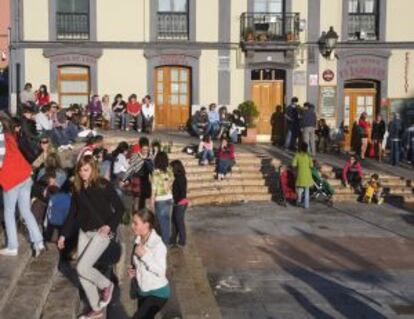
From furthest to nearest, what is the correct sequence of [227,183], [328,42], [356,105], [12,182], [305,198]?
1. [356,105]
2. [328,42]
3. [227,183]
4. [305,198]
5. [12,182]

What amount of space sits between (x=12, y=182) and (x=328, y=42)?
1855 cm

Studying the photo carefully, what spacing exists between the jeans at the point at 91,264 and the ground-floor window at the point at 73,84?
1858 centimetres

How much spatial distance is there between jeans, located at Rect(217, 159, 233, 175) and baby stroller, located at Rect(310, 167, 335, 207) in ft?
7.47

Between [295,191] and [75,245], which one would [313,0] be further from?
[75,245]

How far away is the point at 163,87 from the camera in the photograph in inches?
1080

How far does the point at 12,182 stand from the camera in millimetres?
9836

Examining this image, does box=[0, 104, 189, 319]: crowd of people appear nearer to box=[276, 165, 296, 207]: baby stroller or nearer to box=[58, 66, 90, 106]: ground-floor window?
box=[276, 165, 296, 207]: baby stroller

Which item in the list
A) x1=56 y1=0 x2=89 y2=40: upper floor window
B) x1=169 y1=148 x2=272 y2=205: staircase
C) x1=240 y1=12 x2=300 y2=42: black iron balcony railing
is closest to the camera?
x1=169 y1=148 x2=272 y2=205: staircase

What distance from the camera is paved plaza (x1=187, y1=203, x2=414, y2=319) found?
11.4 meters

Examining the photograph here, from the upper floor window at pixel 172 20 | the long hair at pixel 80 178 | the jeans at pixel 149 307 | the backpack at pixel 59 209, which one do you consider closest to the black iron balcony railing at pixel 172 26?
the upper floor window at pixel 172 20

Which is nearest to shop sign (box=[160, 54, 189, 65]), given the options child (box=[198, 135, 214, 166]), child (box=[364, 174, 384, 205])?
child (box=[198, 135, 214, 166])

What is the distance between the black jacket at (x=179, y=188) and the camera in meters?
13.4

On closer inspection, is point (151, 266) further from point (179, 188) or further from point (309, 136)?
point (309, 136)

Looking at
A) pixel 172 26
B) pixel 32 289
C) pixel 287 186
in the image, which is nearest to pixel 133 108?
pixel 172 26
